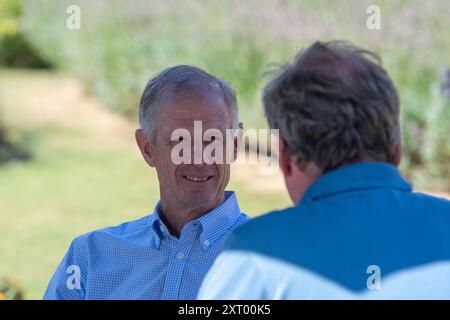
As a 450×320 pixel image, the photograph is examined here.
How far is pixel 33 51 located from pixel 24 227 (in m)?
7.68

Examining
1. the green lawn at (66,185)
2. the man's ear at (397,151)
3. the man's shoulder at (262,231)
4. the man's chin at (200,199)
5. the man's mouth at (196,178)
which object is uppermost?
the man's ear at (397,151)

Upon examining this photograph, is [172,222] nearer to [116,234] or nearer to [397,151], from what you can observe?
[116,234]

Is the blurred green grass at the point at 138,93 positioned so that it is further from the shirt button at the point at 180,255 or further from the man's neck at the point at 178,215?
the shirt button at the point at 180,255

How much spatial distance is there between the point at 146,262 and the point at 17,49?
43.6ft

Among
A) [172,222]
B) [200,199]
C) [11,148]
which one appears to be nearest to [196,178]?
[200,199]

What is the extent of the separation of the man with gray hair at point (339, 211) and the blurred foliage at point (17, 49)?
13.5 m

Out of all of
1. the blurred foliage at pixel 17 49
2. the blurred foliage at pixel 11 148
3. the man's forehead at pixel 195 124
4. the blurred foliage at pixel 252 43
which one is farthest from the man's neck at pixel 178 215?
the blurred foliage at pixel 17 49

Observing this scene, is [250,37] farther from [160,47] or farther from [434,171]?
[434,171]

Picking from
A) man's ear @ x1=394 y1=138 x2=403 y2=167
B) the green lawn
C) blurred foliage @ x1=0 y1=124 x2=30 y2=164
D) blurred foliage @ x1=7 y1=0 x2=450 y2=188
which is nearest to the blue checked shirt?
man's ear @ x1=394 y1=138 x2=403 y2=167

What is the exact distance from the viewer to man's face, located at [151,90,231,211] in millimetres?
2709

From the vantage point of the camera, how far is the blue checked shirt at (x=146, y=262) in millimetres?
2613

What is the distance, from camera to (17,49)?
50.4 ft

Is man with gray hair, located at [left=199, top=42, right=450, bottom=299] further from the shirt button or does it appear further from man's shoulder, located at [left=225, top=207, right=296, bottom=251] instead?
the shirt button

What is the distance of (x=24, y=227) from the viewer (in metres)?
8.18
